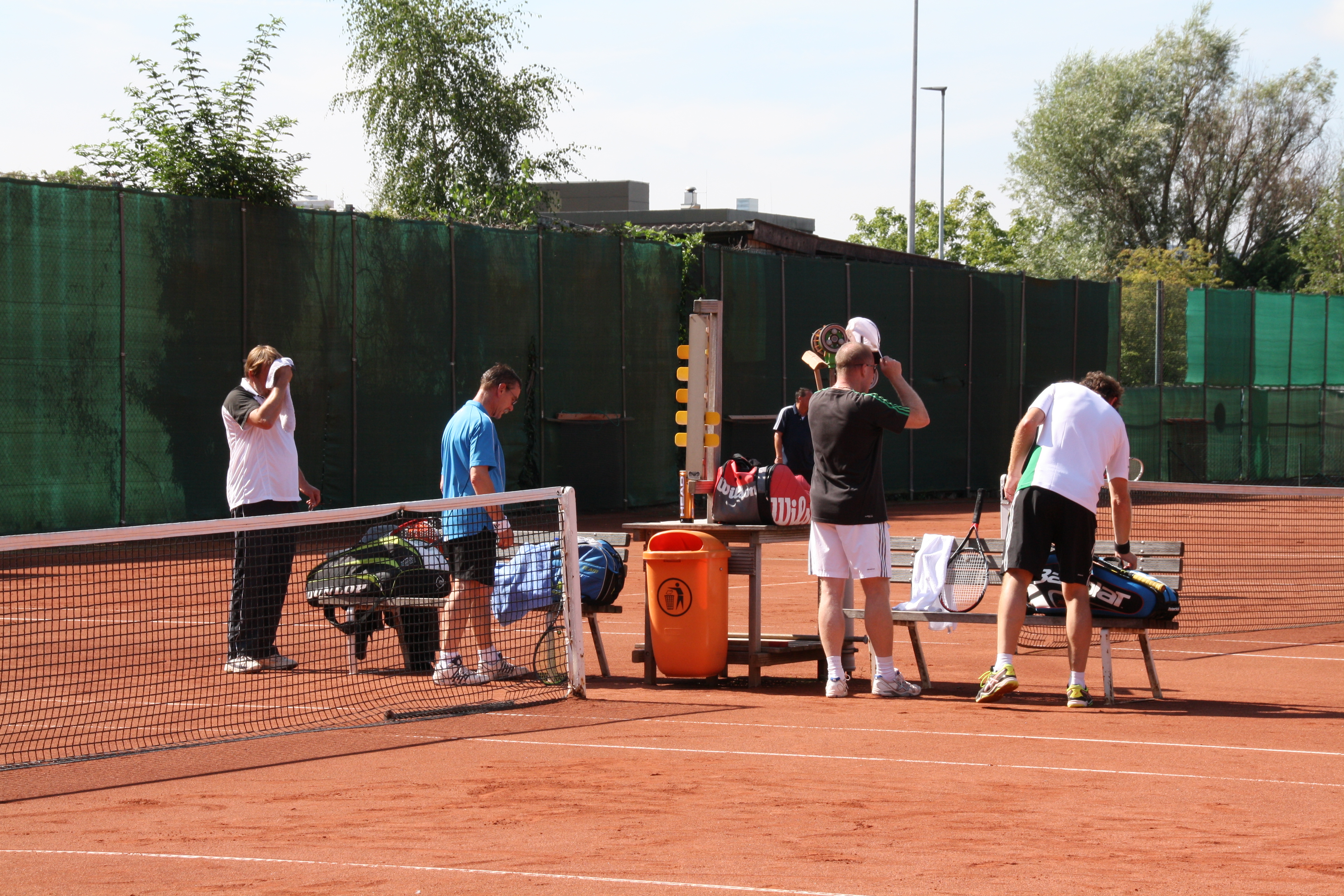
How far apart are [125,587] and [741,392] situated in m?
11.6

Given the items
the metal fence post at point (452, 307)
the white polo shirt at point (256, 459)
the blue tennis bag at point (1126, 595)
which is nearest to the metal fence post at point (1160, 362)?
the metal fence post at point (452, 307)

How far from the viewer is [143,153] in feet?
63.3

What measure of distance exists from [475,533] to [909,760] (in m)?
2.74

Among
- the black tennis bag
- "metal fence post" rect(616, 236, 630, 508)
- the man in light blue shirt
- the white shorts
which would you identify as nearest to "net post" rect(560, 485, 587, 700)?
the man in light blue shirt

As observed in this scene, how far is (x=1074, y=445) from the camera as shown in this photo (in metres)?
7.36

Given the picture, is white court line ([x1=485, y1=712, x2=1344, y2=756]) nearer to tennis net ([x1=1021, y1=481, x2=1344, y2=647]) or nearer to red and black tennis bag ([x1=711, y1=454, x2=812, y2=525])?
red and black tennis bag ([x1=711, y1=454, x2=812, y2=525])

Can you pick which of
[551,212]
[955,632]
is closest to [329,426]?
[955,632]

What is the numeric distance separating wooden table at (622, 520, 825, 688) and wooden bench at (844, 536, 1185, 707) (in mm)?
407

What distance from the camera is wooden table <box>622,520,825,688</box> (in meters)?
8.02

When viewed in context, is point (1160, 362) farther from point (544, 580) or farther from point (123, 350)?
point (544, 580)

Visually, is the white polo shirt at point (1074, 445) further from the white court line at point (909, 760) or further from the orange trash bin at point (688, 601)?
the white court line at point (909, 760)

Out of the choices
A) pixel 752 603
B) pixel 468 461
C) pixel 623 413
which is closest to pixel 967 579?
pixel 752 603

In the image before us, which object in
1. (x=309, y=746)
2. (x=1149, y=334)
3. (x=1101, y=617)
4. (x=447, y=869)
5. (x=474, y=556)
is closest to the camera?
(x=447, y=869)

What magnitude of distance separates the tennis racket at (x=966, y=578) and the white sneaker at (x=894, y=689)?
629mm
